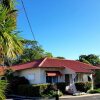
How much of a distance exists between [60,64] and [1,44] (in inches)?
1313

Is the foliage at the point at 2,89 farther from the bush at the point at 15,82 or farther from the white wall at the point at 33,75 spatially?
the bush at the point at 15,82

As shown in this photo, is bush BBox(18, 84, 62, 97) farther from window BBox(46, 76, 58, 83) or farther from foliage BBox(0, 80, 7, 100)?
foliage BBox(0, 80, 7, 100)

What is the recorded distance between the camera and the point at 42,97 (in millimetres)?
33594

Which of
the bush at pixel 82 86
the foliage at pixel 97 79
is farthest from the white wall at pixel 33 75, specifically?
the foliage at pixel 97 79

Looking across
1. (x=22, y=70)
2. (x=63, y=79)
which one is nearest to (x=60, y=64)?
(x=63, y=79)

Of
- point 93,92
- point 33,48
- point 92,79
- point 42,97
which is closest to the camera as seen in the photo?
point 42,97

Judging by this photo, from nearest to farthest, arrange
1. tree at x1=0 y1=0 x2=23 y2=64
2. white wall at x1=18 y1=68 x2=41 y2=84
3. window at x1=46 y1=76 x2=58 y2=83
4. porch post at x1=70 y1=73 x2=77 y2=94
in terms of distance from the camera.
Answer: tree at x1=0 y1=0 x2=23 y2=64 → porch post at x1=70 y1=73 x2=77 y2=94 → white wall at x1=18 y1=68 x2=41 y2=84 → window at x1=46 y1=76 x2=58 y2=83

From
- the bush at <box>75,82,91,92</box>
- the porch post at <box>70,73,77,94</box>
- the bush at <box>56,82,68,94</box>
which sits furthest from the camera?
the bush at <box>75,82,91,92</box>

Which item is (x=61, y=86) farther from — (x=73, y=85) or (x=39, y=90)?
(x=39, y=90)

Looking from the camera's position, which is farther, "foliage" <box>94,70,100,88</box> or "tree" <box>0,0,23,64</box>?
"foliage" <box>94,70,100,88</box>

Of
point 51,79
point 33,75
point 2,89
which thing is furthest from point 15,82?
point 2,89

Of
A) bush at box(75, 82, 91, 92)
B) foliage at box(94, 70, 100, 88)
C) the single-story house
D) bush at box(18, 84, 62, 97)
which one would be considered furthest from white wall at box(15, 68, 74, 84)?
foliage at box(94, 70, 100, 88)

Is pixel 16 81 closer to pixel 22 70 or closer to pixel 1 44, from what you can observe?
pixel 22 70

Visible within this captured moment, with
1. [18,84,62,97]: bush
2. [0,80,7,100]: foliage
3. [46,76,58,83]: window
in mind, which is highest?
[46,76,58,83]: window
